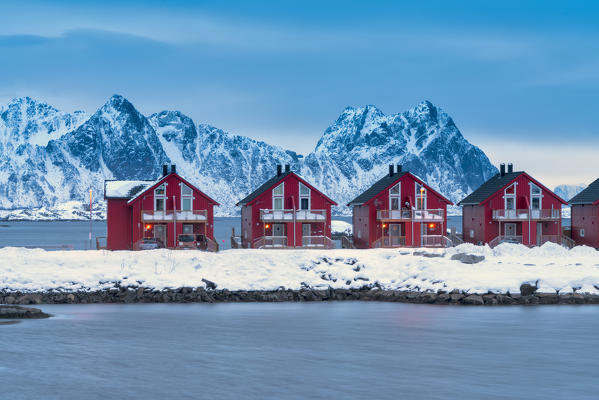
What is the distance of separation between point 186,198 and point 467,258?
89.2ft

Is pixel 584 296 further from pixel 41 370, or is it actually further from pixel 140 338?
pixel 41 370

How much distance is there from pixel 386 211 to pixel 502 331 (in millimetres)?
34699

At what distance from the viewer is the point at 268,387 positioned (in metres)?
26.0

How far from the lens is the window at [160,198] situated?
225 feet

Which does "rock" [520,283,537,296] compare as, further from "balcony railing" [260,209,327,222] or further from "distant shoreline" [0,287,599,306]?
"balcony railing" [260,209,327,222]

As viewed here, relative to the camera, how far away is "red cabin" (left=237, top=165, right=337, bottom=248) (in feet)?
230

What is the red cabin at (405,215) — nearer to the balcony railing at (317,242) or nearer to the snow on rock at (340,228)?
the balcony railing at (317,242)

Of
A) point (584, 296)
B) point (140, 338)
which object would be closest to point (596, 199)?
point (584, 296)

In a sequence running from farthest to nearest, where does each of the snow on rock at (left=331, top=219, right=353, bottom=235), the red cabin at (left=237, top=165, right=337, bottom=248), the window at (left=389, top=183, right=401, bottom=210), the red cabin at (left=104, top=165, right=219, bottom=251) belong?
the snow on rock at (left=331, top=219, right=353, bottom=235)
the window at (left=389, top=183, right=401, bottom=210)
the red cabin at (left=237, top=165, right=337, bottom=248)
the red cabin at (left=104, top=165, right=219, bottom=251)

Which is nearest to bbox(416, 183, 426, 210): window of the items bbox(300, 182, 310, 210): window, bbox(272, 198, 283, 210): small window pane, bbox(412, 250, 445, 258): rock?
bbox(300, 182, 310, 210): window

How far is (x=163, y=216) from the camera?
68062 mm

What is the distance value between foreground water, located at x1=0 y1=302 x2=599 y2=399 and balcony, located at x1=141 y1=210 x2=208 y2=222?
22.2 meters

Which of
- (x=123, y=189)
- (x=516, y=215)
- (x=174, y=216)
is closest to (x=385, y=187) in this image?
(x=516, y=215)

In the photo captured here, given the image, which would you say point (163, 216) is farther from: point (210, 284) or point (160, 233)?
point (210, 284)
